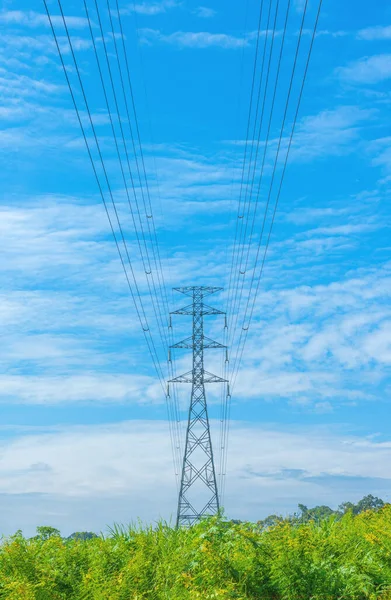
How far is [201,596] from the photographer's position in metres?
9.78

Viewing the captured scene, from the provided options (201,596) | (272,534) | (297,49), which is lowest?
(201,596)

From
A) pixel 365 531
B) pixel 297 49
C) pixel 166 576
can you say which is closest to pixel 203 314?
pixel 297 49

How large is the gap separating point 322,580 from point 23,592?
188 inches

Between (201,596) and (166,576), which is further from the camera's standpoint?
(166,576)

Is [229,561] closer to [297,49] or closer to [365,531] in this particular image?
[365,531]

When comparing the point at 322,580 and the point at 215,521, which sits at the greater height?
the point at 215,521

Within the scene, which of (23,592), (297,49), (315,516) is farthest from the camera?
(297,49)

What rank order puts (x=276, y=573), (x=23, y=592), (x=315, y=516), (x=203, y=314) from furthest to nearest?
(x=203, y=314) < (x=315, y=516) < (x=276, y=573) < (x=23, y=592)

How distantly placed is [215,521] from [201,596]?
292cm

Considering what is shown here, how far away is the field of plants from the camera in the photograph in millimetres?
11008

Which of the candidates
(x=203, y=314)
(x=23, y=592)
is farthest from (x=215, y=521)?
(x=203, y=314)

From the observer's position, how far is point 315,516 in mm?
16688

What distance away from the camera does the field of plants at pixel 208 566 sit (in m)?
11.0

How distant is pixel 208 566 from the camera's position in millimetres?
10961
